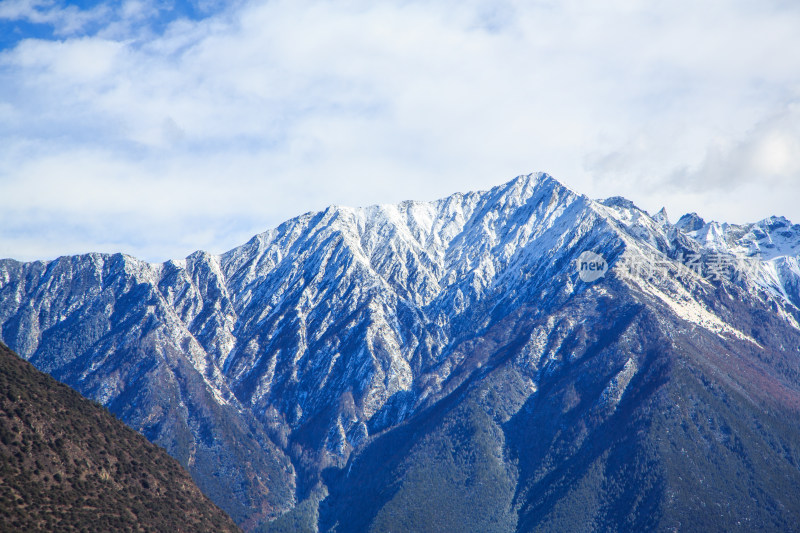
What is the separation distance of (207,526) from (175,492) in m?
8.88

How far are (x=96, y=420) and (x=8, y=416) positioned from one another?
19.8 m

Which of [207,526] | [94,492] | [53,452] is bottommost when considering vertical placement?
[207,526]

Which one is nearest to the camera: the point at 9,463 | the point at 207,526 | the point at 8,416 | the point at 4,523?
the point at 4,523

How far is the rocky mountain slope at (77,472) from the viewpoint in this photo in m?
112

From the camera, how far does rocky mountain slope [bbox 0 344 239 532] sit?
112 m

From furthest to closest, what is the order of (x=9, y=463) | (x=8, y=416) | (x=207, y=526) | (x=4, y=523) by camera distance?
(x=207, y=526) < (x=8, y=416) < (x=9, y=463) < (x=4, y=523)

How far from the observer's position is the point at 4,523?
103125mm

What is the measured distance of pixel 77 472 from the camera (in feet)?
409

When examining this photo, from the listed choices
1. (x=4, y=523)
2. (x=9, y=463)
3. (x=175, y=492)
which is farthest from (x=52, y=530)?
(x=175, y=492)

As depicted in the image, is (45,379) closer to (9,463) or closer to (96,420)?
(96,420)

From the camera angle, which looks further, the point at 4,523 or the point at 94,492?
the point at 94,492

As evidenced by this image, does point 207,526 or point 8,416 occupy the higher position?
point 8,416

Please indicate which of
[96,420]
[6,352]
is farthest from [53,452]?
[6,352]

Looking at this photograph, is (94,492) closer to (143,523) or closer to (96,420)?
(143,523)
